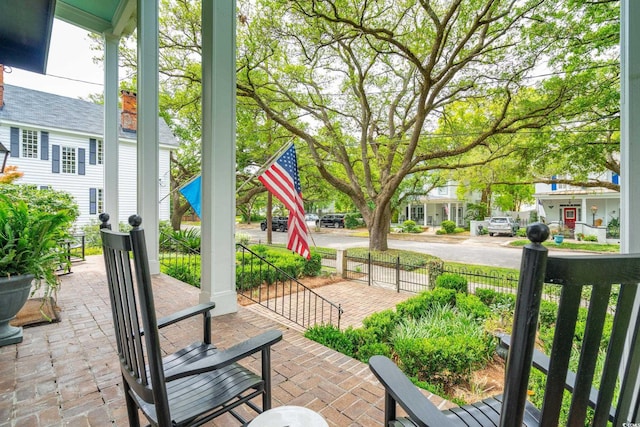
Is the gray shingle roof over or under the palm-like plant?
over

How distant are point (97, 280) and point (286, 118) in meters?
8.66

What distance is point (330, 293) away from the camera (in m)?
7.56

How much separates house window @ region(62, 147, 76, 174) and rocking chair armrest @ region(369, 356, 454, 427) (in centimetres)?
1680

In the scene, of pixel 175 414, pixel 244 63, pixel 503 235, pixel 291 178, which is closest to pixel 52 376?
pixel 175 414

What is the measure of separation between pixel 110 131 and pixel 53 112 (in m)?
10.7

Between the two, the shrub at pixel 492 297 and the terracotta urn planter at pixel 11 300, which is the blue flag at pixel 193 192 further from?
the shrub at pixel 492 297

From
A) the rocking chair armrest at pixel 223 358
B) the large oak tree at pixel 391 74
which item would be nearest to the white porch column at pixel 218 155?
the rocking chair armrest at pixel 223 358

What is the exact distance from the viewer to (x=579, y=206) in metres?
19.6

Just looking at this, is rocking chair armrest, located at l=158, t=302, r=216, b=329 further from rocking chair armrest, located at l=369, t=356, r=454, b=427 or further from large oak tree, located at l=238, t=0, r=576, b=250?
large oak tree, located at l=238, t=0, r=576, b=250

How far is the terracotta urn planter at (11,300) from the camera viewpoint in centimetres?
246

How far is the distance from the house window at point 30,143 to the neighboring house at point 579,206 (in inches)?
960

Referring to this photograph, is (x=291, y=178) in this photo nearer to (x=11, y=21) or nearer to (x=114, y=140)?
(x=11, y=21)

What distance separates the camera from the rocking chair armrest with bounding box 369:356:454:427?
89 centimetres

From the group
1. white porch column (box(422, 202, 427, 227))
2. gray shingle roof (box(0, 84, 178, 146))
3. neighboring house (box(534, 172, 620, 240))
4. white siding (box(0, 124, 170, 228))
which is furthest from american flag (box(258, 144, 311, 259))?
white porch column (box(422, 202, 427, 227))
